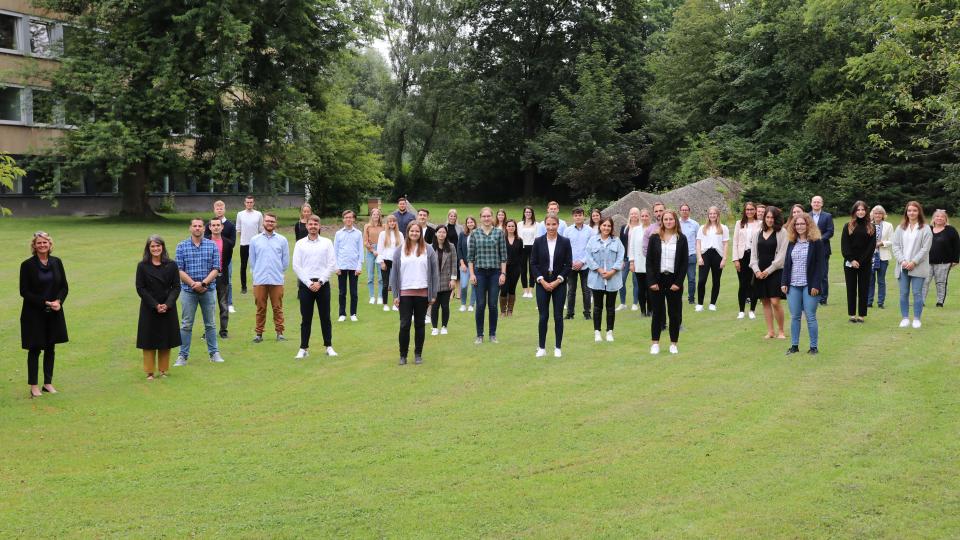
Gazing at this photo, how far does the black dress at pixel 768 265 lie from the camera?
13.1 meters

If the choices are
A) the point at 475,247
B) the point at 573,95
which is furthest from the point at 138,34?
the point at 475,247

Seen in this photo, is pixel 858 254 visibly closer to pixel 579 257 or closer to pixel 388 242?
pixel 579 257

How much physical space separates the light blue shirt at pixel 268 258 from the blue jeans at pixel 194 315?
3.58ft

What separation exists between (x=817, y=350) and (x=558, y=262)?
3.74 meters

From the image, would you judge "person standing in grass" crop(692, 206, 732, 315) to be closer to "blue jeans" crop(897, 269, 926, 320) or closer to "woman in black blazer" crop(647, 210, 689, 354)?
"blue jeans" crop(897, 269, 926, 320)

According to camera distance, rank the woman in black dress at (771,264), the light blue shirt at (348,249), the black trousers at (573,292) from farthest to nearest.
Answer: the black trousers at (573,292), the light blue shirt at (348,249), the woman in black dress at (771,264)

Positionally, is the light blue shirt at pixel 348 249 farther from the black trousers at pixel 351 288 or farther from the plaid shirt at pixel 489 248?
the plaid shirt at pixel 489 248

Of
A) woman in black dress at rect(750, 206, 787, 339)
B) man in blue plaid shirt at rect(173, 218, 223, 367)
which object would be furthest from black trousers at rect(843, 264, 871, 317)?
man in blue plaid shirt at rect(173, 218, 223, 367)

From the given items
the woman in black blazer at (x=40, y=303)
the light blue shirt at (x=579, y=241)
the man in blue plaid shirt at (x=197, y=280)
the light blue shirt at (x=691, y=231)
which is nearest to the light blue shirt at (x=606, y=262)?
the light blue shirt at (x=579, y=241)

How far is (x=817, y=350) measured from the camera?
1205cm

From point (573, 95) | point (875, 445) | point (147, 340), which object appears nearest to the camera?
point (875, 445)

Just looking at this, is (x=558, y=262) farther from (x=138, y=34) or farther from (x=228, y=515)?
(x=138, y=34)

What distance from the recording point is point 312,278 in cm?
1234

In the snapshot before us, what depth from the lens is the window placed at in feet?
126
